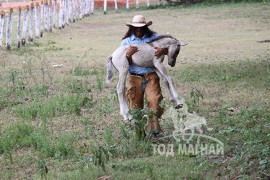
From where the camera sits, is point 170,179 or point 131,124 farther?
point 131,124

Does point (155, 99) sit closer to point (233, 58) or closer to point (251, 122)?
point (251, 122)

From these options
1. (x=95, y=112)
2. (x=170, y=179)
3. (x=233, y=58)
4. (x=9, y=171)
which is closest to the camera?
(x=170, y=179)

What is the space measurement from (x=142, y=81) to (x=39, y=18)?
49.1 ft

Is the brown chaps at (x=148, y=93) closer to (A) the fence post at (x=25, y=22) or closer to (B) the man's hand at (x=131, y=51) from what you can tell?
(B) the man's hand at (x=131, y=51)

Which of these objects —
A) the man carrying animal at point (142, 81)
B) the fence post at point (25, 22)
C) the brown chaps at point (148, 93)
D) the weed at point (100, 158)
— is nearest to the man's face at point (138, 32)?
the man carrying animal at point (142, 81)

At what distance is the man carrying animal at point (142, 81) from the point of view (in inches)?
345

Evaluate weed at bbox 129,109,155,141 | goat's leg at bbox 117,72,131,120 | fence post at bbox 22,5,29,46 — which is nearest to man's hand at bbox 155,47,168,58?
goat's leg at bbox 117,72,131,120

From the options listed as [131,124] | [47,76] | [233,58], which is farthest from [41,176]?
[233,58]

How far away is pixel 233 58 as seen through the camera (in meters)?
16.8

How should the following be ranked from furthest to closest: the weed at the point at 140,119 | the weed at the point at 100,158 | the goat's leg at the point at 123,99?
the goat's leg at the point at 123,99 → the weed at the point at 140,119 → the weed at the point at 100,158

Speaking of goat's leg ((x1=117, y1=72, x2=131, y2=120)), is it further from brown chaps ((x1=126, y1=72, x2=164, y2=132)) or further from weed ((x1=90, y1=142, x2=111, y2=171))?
weed ((x1=90, y1=142, x2=111, y2=171))

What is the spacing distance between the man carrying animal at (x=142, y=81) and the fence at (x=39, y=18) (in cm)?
1074

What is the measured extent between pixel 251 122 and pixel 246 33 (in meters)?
13.5

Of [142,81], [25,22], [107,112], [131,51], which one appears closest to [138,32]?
[131,51]
